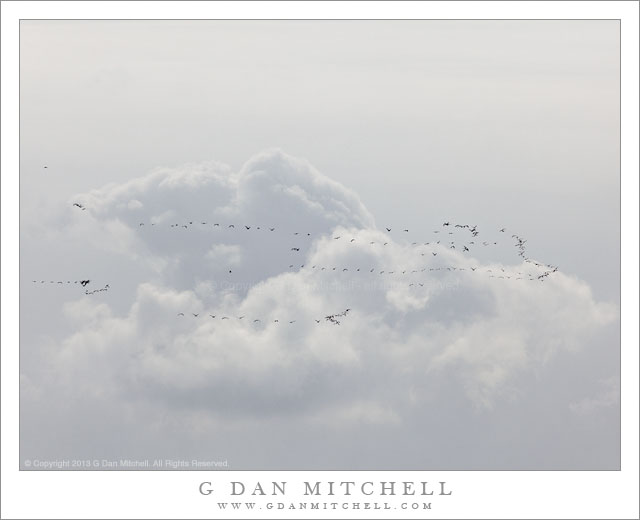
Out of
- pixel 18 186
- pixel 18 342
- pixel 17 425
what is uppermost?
pixel 18 186

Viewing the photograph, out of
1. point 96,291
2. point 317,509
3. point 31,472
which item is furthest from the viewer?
point 96,291

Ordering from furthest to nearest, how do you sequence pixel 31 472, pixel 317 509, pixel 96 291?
pixel 96 291
pixel 31 472
pixel 317 509

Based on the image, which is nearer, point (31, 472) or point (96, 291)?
point (31, 472)

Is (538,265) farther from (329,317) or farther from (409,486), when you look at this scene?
(409,486)

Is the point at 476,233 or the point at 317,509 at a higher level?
the point at 476,233

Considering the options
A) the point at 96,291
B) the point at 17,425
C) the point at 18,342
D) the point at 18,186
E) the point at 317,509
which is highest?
the point at 18,186

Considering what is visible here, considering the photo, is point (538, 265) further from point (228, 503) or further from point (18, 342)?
point (18, 342)

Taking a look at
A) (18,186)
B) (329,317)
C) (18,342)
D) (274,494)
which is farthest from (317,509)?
(18,186)

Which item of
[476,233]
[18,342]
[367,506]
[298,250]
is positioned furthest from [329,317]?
[18,342]

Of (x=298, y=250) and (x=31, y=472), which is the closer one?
(x=31, y=472)
